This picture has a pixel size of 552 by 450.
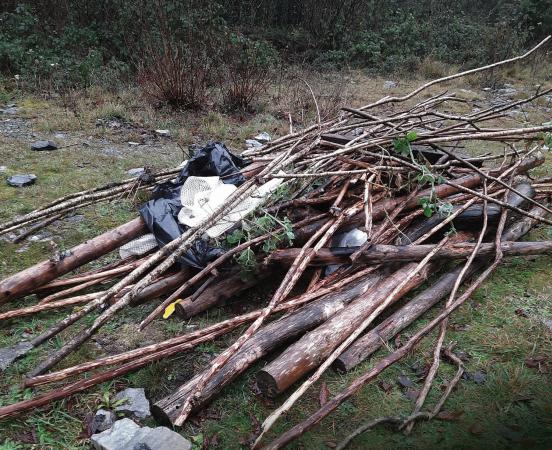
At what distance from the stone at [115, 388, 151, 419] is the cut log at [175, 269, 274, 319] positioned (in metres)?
0.54

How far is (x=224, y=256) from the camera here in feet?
8.49

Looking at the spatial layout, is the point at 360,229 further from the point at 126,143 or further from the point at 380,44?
the point at 380,44

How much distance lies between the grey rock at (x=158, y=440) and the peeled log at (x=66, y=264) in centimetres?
131

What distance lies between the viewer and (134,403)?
208 cm

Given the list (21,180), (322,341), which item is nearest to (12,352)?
(322,341)

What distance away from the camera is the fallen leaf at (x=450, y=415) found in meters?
1.96

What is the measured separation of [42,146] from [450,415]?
5.02 m

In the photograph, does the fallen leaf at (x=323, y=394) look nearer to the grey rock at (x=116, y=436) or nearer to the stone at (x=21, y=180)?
the grey rock at (x=116, y=436)

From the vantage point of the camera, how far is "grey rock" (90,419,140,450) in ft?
5.91

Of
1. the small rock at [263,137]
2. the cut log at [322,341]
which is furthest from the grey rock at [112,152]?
the cut log at [322,341]

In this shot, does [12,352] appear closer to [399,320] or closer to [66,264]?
[66,264]

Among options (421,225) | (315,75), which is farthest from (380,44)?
(421,225)

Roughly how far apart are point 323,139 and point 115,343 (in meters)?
2.22

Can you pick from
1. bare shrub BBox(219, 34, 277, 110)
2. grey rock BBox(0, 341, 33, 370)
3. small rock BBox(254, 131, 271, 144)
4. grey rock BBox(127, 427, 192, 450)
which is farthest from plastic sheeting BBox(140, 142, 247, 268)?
bare shrub BBox(219, 34, 277, 110)
